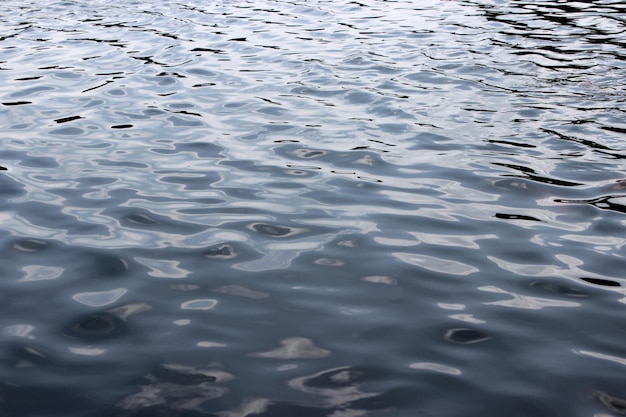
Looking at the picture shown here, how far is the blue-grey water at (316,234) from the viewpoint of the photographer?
3301 mm

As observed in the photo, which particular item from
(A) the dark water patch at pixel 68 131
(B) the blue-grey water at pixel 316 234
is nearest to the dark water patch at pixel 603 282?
(B) the blue-grey water at pixel 316 234

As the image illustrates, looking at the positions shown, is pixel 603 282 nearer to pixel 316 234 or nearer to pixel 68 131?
pixel 316 234

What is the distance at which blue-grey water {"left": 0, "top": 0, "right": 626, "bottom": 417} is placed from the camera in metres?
3.30

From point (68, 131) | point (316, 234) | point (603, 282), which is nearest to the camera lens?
point (603, 282)

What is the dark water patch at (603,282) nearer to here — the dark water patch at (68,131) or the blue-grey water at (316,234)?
the blue-grey water at (316,234)

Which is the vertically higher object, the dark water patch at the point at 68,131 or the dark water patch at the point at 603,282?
the dark water patch at the point at 68,131

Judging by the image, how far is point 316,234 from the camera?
4.82 m

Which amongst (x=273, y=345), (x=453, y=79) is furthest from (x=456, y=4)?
(x=273, y=345)

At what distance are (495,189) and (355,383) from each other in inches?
111

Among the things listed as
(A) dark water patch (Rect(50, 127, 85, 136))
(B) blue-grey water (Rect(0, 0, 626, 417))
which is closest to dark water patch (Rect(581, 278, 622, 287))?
(B) blue-grey water (Rect(0, 0, 626, 417))

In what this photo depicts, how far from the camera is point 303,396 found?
3.18 m

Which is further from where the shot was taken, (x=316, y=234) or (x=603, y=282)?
(x=316, y=234)

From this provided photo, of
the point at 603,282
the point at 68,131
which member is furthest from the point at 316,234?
the point at 68,131

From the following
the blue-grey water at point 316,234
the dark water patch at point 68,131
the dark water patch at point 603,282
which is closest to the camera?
the blue-grey water at point 316,234
